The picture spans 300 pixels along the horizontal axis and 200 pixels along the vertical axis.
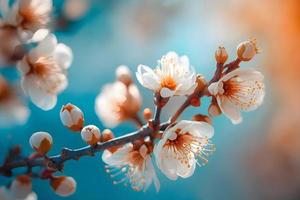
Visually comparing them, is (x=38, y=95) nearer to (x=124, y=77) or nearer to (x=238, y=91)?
(x=124, y=77)

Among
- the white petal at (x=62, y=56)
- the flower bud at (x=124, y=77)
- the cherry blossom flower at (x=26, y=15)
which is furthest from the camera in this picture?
the flower bud at (x=124, y=77)

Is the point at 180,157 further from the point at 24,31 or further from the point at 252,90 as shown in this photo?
the point at 24,31

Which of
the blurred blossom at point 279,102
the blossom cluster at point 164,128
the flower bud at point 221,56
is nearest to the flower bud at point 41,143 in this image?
the blossom cluster at point 164,128

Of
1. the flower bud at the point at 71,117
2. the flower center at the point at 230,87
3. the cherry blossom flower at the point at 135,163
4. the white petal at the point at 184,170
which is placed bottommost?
the cherry blossom flower at the point at 135,163

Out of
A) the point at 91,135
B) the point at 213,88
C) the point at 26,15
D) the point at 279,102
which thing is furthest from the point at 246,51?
the point at 279,102

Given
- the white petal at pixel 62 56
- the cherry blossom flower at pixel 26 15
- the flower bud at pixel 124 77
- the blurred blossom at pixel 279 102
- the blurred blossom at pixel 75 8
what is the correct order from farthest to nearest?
the blurred blossom at pixel 279 102 → the blurred blossom at pixel 75 8 → the flower bud at pixel 124 77 → the white petal at pixel 62 56 → the cherry blossom flower at pixel 26 15

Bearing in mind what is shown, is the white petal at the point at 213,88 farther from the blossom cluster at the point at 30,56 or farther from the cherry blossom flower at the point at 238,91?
the blossom cluster at the point at 30,56

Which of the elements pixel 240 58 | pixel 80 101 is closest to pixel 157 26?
pixel 80 101

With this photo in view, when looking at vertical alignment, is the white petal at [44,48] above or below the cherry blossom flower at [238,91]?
below
